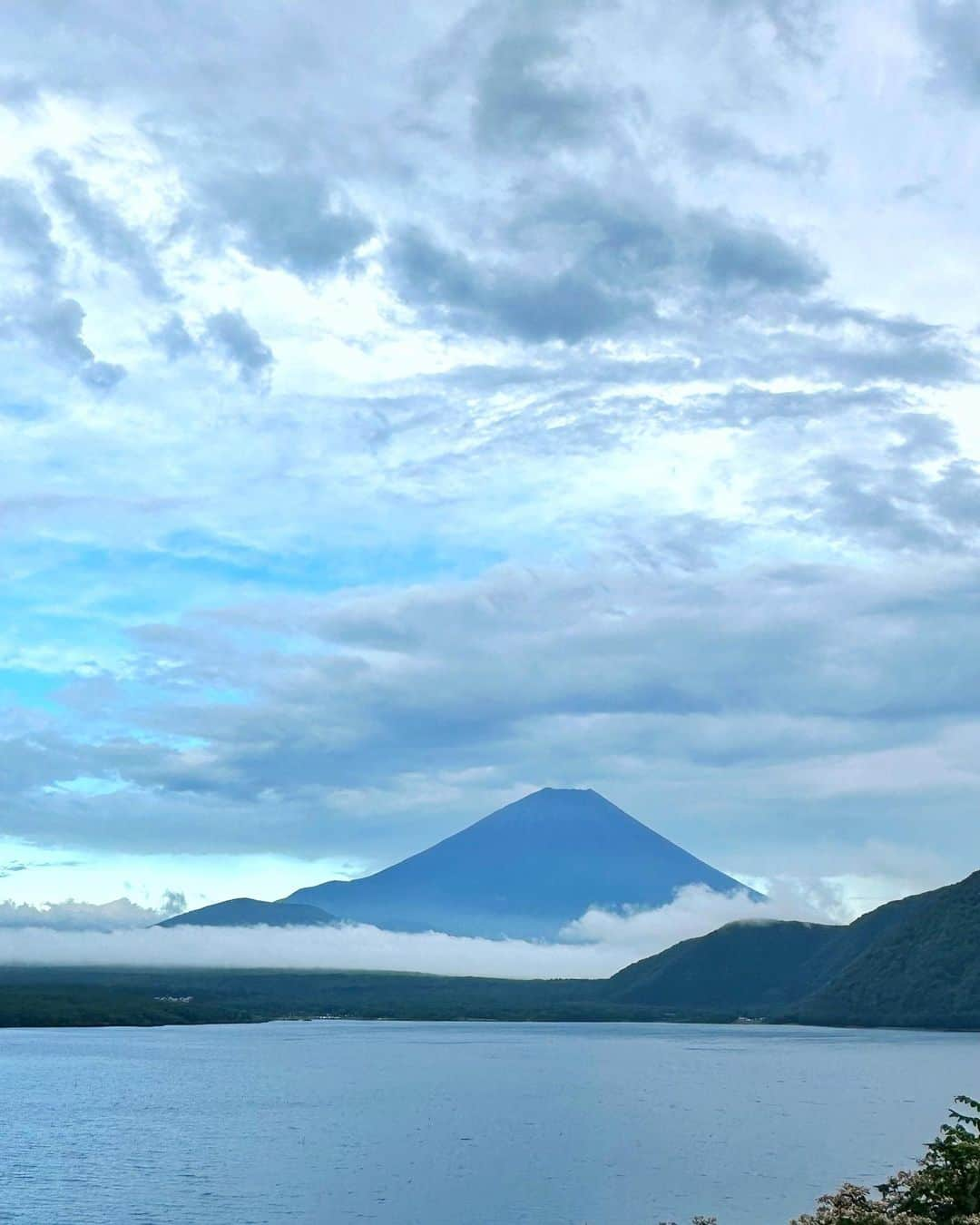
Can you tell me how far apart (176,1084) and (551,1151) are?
76793 millimetres

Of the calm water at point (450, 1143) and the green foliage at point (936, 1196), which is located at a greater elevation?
the green foliage at point (936, 1196)

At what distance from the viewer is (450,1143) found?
9419cm

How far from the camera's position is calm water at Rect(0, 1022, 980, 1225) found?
67.9m

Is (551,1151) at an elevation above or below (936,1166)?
below

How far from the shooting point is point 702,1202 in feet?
222

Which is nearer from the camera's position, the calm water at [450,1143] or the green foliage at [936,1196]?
the green foliage at [936,1196]

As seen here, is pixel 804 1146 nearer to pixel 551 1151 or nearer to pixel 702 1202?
pixel 551 1151

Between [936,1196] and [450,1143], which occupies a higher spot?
[936,1196]

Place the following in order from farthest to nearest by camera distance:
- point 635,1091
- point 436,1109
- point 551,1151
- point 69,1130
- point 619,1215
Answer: point 635,1091
point 436,1109
point 69,1130
point 551,1151
point 619,1215

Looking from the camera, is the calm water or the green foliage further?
the calm water

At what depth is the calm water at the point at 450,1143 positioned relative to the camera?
6794cm

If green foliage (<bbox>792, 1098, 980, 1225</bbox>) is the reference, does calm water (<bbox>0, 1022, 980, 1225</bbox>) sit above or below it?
below

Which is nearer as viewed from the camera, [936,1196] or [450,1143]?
[936,1196]

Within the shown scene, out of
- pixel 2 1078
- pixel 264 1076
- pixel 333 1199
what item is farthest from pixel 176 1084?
pixel 333 1199
